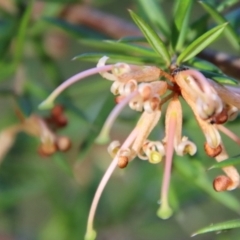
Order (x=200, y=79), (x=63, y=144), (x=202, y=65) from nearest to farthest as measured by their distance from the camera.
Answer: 1. (x=200, y=79)
2. (x=202, y=65)
3. (x=63, y=144)

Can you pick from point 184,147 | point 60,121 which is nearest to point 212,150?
point 184,147

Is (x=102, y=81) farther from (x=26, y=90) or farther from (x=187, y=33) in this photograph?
(x=187, y=33)

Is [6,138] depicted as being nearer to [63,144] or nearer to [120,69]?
[63,144]

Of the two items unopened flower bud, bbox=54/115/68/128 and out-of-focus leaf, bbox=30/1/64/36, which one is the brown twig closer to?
out-of-focus leaf, bbox=30/1/64/36

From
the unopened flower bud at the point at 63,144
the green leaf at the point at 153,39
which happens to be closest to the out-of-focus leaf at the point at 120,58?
the green leaf at the point at 153,39

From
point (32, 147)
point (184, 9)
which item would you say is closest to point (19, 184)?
point (32, 147)

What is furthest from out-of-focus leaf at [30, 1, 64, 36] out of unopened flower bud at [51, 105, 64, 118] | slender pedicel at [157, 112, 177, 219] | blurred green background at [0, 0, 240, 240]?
slender pedicel at [157, 112, 177, 219]

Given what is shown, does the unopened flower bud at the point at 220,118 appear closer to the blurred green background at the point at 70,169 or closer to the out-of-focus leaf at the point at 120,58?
the out-of-focus leaf at the point at 120,58
